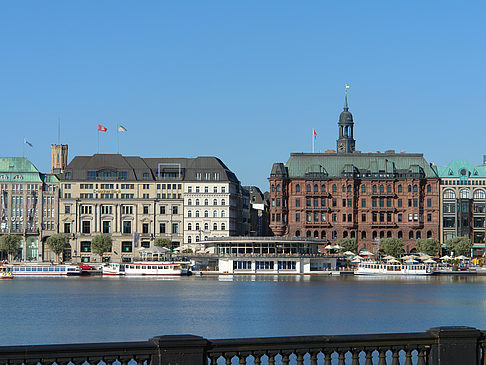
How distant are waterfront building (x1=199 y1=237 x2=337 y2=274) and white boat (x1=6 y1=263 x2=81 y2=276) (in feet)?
95.4

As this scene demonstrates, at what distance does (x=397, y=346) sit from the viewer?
79.7ft

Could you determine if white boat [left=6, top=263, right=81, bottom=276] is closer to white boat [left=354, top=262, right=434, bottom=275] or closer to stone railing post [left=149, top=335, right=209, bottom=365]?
white boat [left=354, top=262, right=434, bottom=275]

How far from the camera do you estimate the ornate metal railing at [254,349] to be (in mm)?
21908

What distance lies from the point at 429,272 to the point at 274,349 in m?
168

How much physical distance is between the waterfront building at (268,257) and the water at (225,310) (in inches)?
1620

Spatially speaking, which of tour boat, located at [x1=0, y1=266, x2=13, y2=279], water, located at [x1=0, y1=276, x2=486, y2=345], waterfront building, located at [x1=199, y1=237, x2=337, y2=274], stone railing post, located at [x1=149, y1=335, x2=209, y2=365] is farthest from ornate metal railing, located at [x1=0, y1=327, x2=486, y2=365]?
waterfront building, located at [x1=199, y1=237, x2=337, y2=274]

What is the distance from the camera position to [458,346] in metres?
23.8

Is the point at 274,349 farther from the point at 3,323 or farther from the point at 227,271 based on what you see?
the point at 227,271

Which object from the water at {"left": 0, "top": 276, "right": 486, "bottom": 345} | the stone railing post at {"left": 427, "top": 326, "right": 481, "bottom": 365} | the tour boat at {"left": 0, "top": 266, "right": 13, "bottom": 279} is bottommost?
the tour boat at {"left": 0, "top": 266, "right": 13, "bottom": 279}

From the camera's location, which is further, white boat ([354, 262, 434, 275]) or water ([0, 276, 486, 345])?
white boat ([354, 262, 434, 275])

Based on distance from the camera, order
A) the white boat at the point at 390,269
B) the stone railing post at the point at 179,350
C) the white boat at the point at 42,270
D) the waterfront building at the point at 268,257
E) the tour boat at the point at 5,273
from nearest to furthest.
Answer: the stone railing post at the point at 179,350 < the tour boat at the point at 5,273 < the white boat at the point at 42,270 < the white boat at the point at 390,269 < the waterfront building at the point at 268,257

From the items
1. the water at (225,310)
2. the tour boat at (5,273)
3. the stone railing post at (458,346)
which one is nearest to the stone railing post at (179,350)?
the stone railing post at (458,346)

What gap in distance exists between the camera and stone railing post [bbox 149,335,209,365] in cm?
2209

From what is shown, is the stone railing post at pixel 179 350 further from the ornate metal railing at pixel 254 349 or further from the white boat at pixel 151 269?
the white boat at pixel 151 269
